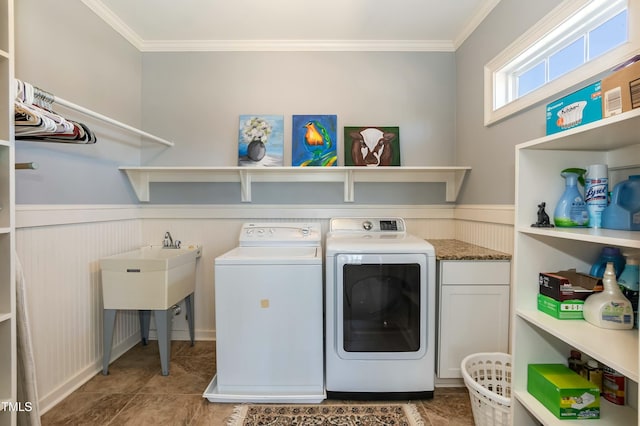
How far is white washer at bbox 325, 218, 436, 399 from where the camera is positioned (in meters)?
1.71

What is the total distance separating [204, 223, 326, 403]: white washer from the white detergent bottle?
3.84ft

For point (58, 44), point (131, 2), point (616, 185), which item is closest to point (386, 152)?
point (616, 185)

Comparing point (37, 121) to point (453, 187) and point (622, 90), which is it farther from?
point (453, 187)

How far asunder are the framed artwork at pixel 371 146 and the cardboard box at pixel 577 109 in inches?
50.4

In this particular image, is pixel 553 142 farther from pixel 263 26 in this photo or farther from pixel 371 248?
pixel 263 26

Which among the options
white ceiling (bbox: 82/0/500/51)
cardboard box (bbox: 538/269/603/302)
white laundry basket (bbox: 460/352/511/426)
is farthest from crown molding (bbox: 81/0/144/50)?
white laundry basket (bbox: 460/352/511/426)

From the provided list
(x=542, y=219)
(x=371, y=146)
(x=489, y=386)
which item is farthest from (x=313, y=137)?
(x=489, y=386)

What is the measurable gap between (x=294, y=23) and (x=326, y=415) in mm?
2550

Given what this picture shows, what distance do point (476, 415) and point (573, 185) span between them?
115 cm

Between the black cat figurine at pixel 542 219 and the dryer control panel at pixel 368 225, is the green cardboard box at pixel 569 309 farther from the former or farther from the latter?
A: the dryer control panel at pixel 368 225

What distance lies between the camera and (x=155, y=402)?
1.73 m

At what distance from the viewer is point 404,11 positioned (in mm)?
2057

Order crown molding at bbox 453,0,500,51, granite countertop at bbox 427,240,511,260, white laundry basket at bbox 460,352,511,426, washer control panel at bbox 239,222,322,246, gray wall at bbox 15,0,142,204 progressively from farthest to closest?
washer control panel at bbox 239,222,322,246, crown molding at bbox 453,0,500,51, granite countertop at bbox 427,240,511,260, gray wall at bbox 15,0,142,204, white laundry basket at bbox 460,352,511,426

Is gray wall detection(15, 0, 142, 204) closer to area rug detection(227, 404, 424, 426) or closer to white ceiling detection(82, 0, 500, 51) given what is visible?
white ceiling detection(82, 0, 500, 51)
